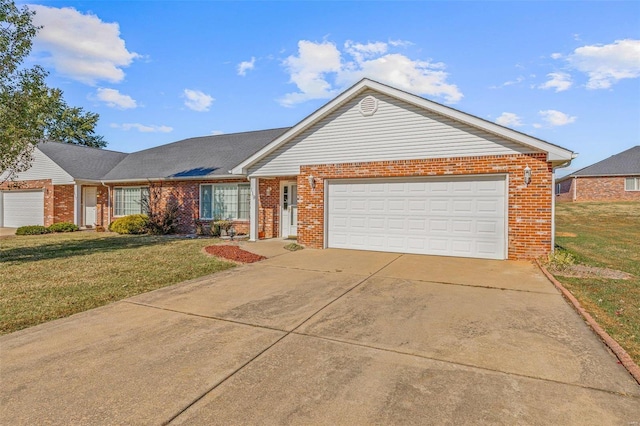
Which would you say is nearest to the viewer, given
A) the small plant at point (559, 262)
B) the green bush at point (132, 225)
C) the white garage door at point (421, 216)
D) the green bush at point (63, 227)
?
the small plant at point (559, 262)

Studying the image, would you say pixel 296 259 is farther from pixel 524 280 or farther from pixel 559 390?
pixel 559 390

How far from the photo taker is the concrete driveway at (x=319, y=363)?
2.62 m

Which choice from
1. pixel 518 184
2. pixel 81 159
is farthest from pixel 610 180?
pixel 81 159

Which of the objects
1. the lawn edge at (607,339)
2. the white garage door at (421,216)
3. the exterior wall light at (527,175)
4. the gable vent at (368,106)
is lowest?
the lawn edge at (607,339)

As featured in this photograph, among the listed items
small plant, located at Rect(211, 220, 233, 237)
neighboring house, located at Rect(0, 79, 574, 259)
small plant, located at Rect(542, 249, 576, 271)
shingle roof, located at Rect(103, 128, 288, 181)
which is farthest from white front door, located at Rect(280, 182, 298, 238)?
small plant, located at Rect(542, 249, 576, 271)

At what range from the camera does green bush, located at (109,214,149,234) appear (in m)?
16.5

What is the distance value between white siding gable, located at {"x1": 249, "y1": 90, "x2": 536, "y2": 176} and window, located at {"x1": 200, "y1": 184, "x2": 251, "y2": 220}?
3367 millimetres

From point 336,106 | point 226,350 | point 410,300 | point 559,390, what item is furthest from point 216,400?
point 336,106

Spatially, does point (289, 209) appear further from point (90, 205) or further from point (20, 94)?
point (90, 205)

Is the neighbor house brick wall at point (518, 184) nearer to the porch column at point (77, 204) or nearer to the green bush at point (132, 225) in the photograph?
the green bush at point (132, 225)

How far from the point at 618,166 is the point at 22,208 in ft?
151

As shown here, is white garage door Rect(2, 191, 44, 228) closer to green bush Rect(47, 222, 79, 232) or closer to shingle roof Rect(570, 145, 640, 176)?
green bush Rect(47, 222, 79, 232)

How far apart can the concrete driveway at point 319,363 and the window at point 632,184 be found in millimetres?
32632

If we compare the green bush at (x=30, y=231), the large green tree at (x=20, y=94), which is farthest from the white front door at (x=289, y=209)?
the green bush at (x=30, y=231)
